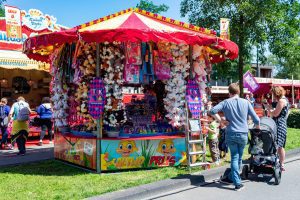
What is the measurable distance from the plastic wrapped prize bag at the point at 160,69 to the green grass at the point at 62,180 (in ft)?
6.96

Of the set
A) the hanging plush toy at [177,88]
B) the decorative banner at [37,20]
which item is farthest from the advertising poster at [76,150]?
the decorative banner at [37,20]

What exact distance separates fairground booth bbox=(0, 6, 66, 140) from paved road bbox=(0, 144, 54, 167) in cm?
276

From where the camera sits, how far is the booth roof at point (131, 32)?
304 inches

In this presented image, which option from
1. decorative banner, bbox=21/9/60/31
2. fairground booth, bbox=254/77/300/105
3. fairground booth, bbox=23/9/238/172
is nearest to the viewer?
fairground booth, bbox=23/9/238/172

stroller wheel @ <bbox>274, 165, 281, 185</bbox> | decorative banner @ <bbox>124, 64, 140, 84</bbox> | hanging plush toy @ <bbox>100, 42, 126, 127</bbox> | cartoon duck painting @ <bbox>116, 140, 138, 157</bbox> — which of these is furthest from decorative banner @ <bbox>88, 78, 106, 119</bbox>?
stroller wheel @ <bbox>274, 165, 281, 185</bbox>

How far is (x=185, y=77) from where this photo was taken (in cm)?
914

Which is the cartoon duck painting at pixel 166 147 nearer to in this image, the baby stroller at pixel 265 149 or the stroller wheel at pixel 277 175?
the baby stroller at pixel 265 149

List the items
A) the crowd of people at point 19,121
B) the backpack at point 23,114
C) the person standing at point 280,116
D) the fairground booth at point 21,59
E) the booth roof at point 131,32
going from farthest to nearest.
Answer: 1. the fairground booth at point 21,59
2. the crowd of people at point 19,121
3. the backpack at point 23,114
4. the person standing at point 280,116
5. the booth roof at point 131,32

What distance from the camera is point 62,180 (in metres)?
7.68

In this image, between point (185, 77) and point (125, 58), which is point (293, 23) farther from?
point (125, 58)

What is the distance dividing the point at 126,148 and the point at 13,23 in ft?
36.3

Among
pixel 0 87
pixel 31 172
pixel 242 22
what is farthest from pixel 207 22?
pixel 0 87

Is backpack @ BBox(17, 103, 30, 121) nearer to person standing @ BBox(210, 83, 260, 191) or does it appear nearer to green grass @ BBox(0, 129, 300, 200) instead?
green grass @ BBox(0, 129, 300, 200)

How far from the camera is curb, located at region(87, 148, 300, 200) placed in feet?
20.6
